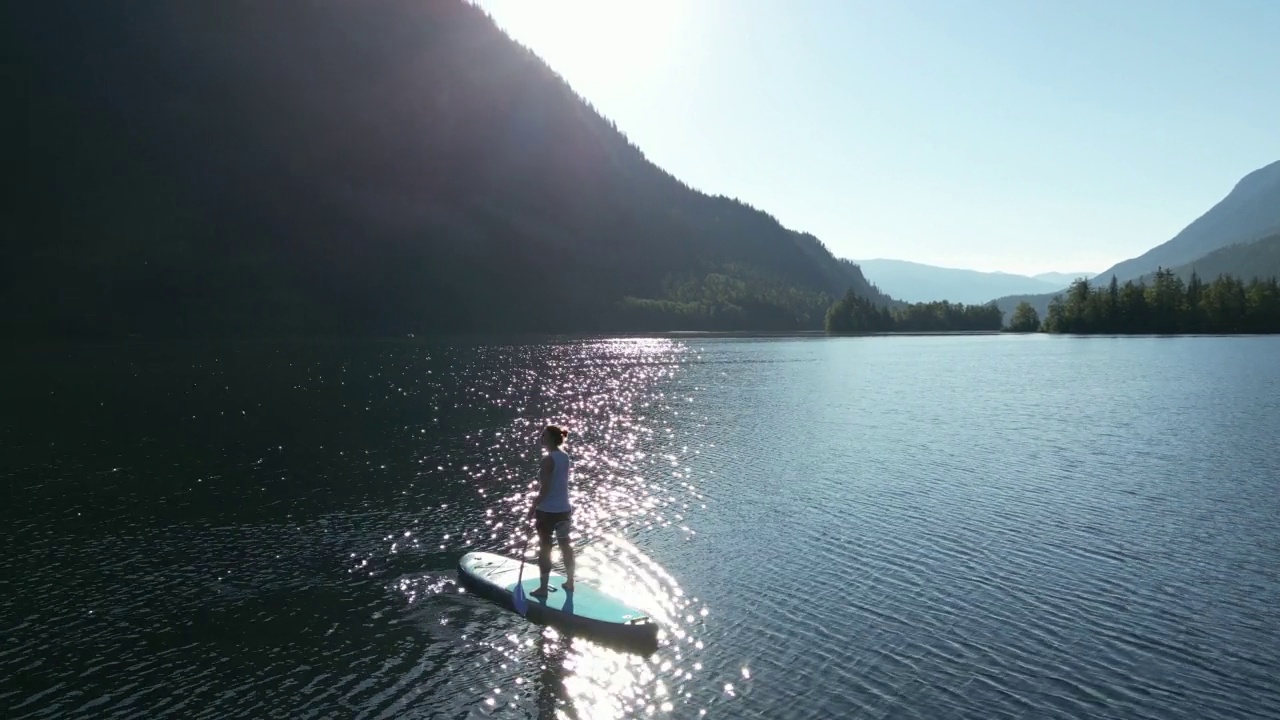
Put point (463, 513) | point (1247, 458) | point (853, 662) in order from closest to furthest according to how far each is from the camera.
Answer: point (853, 662) → point (463, 513) → point (1247, 458)

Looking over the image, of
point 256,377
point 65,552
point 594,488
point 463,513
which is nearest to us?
point 65,552

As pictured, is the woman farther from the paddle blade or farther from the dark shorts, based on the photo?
the paddle blade

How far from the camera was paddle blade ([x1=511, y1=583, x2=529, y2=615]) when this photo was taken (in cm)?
2352

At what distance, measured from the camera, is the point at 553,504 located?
2336 centimetres

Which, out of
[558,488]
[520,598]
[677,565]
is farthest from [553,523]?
[677,565]

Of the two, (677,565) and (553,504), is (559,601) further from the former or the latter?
(677,565)

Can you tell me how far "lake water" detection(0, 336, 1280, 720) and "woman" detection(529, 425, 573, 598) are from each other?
1998 mm

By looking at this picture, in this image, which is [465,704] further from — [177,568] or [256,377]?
[256,377]

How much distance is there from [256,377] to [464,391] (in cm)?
3563

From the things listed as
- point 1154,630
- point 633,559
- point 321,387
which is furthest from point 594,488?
point 321,387

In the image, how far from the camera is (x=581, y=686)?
19.3 meters

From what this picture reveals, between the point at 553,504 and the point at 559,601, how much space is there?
287 centimetres

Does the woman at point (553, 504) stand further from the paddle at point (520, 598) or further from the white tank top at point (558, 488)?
the paddle at point (520, 598)

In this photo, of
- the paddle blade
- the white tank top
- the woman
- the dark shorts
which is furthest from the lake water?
the white tank top
